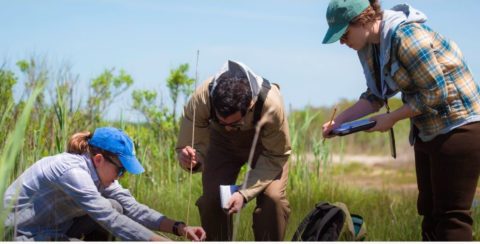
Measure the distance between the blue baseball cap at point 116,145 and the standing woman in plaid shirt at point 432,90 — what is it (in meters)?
1.00

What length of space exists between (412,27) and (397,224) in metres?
1.72

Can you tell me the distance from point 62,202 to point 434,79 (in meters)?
1.70

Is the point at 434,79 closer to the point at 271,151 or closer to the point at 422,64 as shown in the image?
the point at 422,64

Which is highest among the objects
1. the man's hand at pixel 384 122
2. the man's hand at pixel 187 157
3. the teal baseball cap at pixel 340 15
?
the teal baseball cap at pixel 340 15

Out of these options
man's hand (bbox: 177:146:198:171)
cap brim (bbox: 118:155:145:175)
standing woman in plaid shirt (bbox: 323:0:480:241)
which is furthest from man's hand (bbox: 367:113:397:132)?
cap brim (bbox: 118:155:145:175)

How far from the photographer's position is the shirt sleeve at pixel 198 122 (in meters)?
3.35

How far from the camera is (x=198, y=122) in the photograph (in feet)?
11.4

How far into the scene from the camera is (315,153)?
19.4 ft

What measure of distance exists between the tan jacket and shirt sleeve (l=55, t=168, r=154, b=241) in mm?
574

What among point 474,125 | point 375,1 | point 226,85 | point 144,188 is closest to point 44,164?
point 226,85

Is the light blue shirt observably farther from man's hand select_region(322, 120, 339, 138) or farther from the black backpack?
man's hand select_region(322, 120, 339, 138)

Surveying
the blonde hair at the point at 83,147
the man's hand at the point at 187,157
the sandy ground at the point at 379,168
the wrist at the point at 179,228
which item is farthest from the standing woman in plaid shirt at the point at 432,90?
the sandy ground at the point at 379,168

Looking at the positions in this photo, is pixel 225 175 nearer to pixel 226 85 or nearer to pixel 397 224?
pixel 226 85

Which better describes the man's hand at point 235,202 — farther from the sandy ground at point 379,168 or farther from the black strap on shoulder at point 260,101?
the sandy ground at point 379,168
